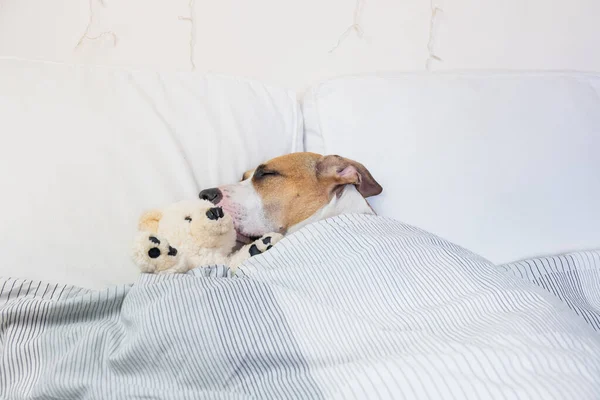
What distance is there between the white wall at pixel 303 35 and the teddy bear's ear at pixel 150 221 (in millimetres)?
481

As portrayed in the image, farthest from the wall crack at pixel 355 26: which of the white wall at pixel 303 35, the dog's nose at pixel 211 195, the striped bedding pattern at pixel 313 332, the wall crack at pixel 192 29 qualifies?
the striped bedding pattern at pixel 313 332

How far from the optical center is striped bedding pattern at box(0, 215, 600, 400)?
59 centimetres

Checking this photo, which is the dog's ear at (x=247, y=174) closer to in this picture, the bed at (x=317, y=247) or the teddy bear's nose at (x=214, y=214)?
the bed at (x=317, y=247)

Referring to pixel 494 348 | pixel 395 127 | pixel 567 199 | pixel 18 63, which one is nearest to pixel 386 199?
pixel 395 127

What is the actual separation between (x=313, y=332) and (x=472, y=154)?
0.66 meters

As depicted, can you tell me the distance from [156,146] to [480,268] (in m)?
0.59

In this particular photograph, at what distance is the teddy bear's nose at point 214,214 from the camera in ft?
2.72

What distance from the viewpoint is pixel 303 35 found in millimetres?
1407

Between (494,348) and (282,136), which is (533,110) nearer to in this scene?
(282,136)

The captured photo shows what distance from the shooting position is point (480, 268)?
80 centimetres

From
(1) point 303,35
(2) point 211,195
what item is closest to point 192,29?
(1) point 303,35

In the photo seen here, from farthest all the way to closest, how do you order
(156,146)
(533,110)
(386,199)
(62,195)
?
(533,110) < (386,199) < (156,146) < (62,195)

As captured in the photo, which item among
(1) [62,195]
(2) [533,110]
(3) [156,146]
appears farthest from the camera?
(2) [533,110]

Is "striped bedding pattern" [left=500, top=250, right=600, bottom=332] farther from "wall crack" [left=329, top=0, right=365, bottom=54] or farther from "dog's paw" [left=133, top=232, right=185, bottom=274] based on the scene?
"wall crack" [left=329, top=0, right=365, bottom=54]
